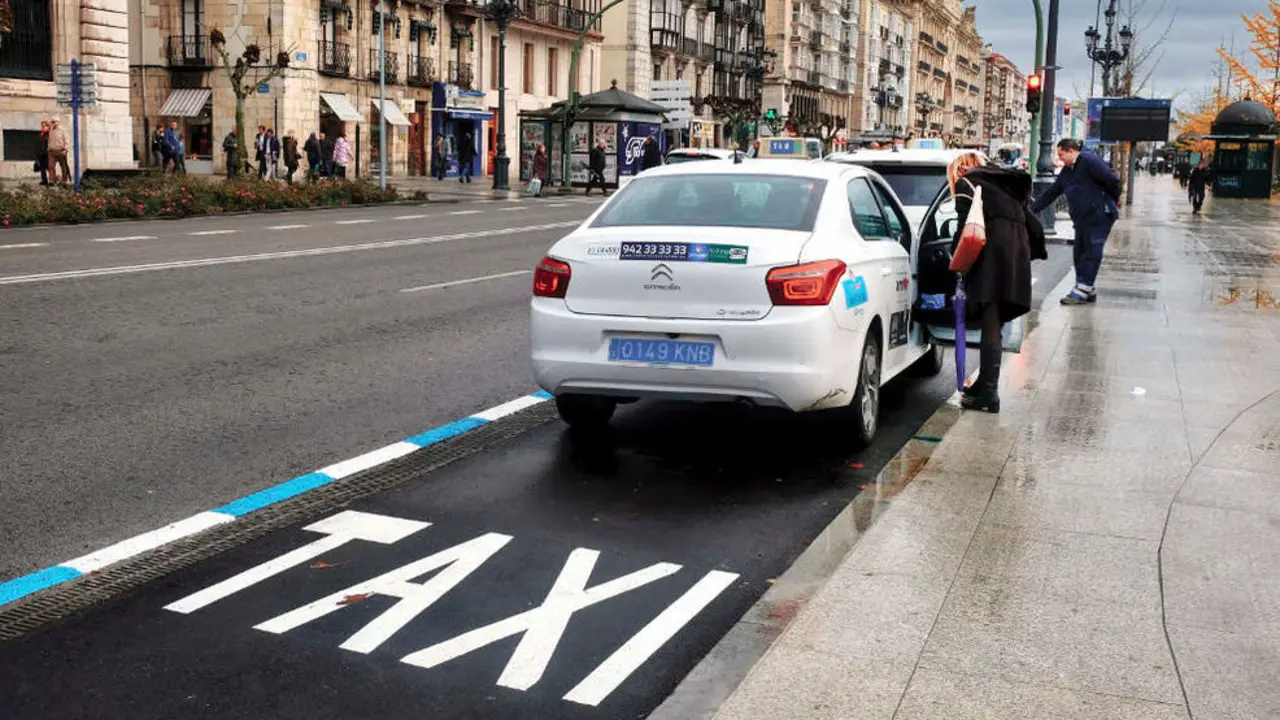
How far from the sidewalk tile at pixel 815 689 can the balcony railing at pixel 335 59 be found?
46.8 metres

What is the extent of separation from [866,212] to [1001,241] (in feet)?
3.12

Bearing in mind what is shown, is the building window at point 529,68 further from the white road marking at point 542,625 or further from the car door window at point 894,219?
the white road marking at point 542,625

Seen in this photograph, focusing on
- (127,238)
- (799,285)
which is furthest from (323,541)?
(127,238)

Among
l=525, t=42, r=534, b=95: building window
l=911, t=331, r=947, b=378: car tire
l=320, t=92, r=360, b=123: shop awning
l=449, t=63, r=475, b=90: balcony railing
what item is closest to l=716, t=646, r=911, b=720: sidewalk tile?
l=911, t=331, r=947, b=378: car tire

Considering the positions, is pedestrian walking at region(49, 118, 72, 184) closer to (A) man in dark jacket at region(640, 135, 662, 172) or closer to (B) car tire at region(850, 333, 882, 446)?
(A) man in dark jacket at region(640, 135, 662, 172)

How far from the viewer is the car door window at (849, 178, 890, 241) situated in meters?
7.54

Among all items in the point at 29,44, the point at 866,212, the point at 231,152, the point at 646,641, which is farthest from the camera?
the point at 231,152

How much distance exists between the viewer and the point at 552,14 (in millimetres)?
63562

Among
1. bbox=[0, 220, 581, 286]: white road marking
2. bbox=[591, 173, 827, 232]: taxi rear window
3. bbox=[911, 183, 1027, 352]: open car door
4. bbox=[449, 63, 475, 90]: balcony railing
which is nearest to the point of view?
bbox=[591, 173, 827, 232]: taxi rear window

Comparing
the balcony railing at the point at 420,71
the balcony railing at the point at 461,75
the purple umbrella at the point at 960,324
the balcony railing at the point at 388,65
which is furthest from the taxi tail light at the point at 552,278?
the balcony railing at the point at 461,75

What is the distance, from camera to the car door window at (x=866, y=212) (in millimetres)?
7543

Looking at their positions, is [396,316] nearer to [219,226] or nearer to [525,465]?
[525,465]

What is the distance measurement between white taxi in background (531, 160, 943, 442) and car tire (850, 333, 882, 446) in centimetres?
1

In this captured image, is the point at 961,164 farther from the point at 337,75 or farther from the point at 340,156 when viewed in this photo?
the point at 337,75
